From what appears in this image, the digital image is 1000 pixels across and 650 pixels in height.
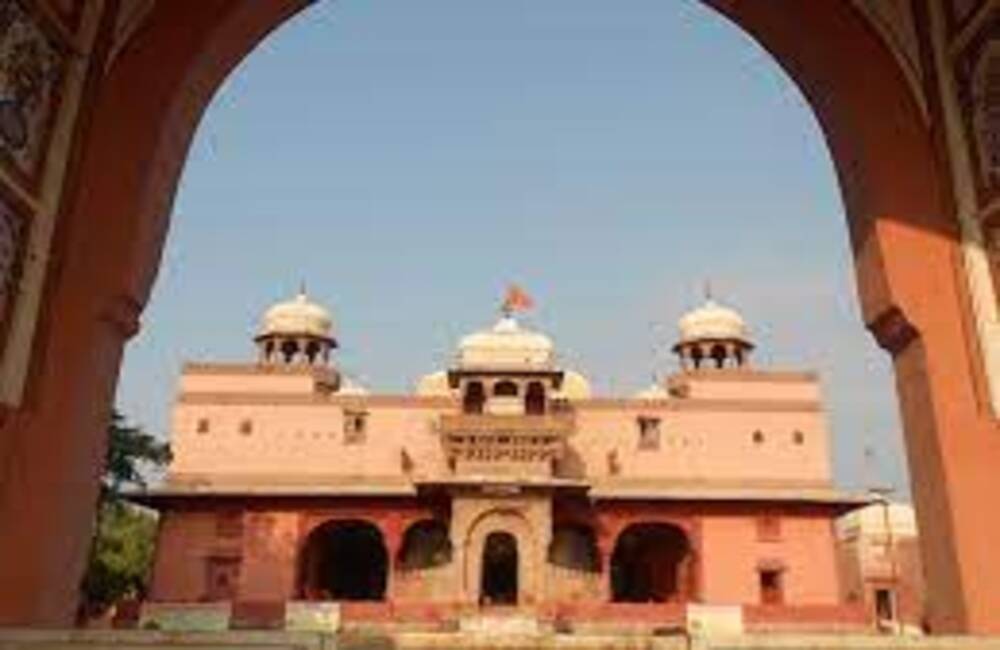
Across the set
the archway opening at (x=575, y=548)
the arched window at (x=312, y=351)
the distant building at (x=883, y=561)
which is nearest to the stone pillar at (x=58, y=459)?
the archway opening at (x=575, y=548)

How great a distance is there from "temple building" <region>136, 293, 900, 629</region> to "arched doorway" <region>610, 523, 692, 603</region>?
11cm

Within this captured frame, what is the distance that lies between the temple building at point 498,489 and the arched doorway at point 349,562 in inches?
3.5

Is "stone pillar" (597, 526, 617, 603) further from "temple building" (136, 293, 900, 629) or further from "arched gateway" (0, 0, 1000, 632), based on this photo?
"arched gateway" (0, 0, 1000, 632)

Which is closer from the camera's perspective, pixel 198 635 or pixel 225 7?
pixel 198 635

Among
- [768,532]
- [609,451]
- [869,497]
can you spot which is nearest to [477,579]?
[609,451]

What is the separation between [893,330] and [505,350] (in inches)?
1185

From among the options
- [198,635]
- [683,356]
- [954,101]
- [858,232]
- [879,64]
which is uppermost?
[683,356]

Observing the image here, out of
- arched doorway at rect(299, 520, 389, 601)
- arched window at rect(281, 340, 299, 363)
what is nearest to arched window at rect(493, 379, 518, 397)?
arched doorway at rect(299, 520, 389, 601)

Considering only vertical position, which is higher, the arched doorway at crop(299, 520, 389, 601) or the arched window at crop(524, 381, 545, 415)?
the arched window at crop(524, 381, 545, 415)

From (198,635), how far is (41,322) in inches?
122

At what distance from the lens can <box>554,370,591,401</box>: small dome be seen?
139ft

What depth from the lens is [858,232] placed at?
986 cm

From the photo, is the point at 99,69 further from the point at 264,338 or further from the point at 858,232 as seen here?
the point at 264,338

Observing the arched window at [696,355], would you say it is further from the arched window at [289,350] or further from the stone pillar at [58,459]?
the stone pillar at [58,459]
